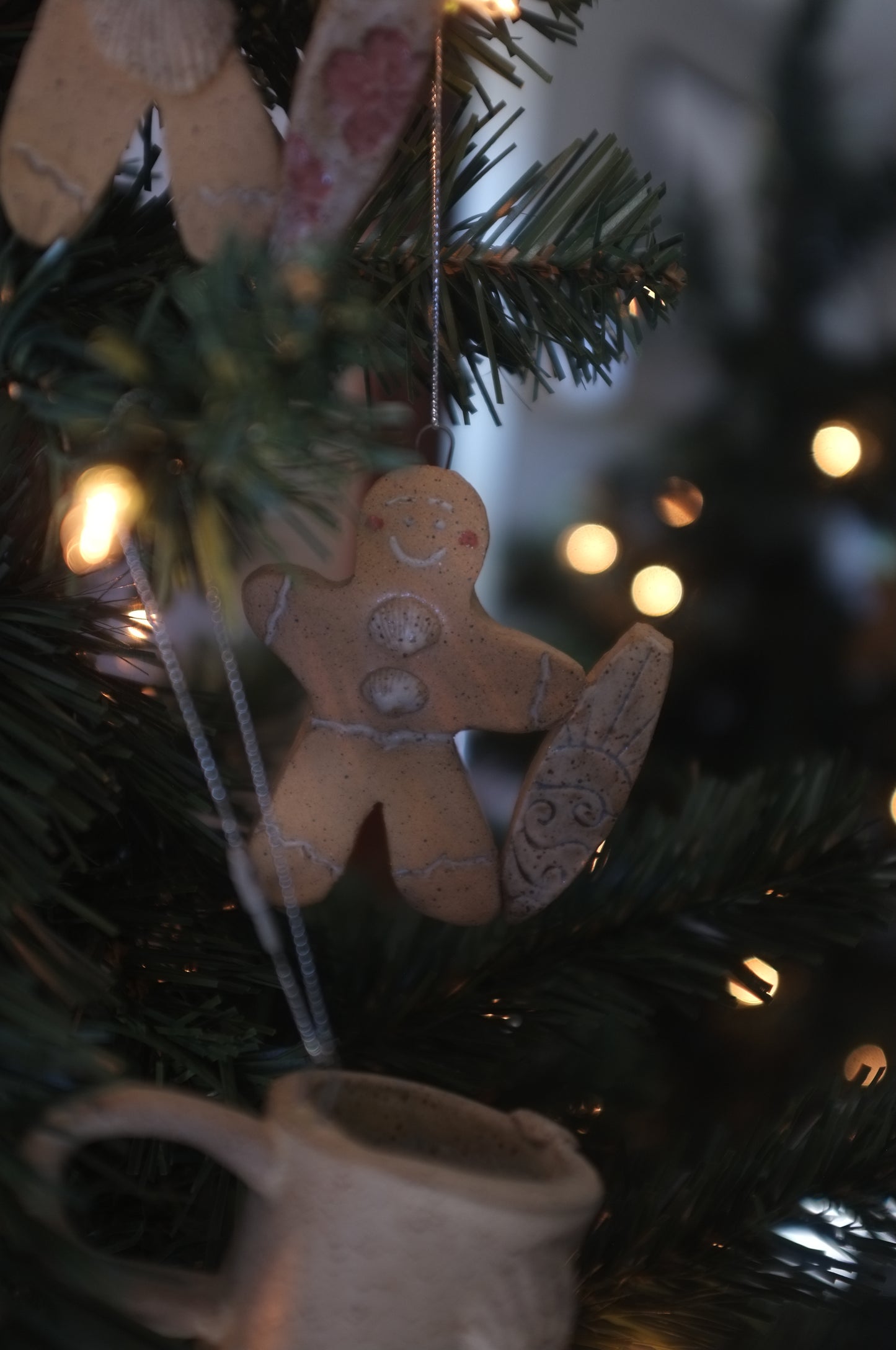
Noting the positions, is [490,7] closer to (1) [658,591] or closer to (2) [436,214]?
(2) [436,214]

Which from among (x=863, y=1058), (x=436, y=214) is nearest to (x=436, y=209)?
(x=436, y=214)

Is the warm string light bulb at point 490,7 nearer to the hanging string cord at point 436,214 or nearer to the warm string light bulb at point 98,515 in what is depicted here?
the hanging string cord at point 436,214

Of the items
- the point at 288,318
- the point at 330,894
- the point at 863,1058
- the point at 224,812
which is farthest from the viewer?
the point at 863,1058

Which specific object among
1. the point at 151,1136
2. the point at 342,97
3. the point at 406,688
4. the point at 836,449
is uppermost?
the point at 836,449

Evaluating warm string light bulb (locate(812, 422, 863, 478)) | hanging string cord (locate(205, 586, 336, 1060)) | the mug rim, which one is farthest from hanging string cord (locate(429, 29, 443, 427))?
warm string light bulb (locate(812, 422, 863, 478))

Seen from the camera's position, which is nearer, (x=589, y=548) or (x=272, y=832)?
(x=272, y=832)

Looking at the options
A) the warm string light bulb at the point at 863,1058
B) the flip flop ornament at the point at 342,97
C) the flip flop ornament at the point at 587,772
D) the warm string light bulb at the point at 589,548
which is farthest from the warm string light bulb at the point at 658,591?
the flip flop ornament at the point at 342,97
